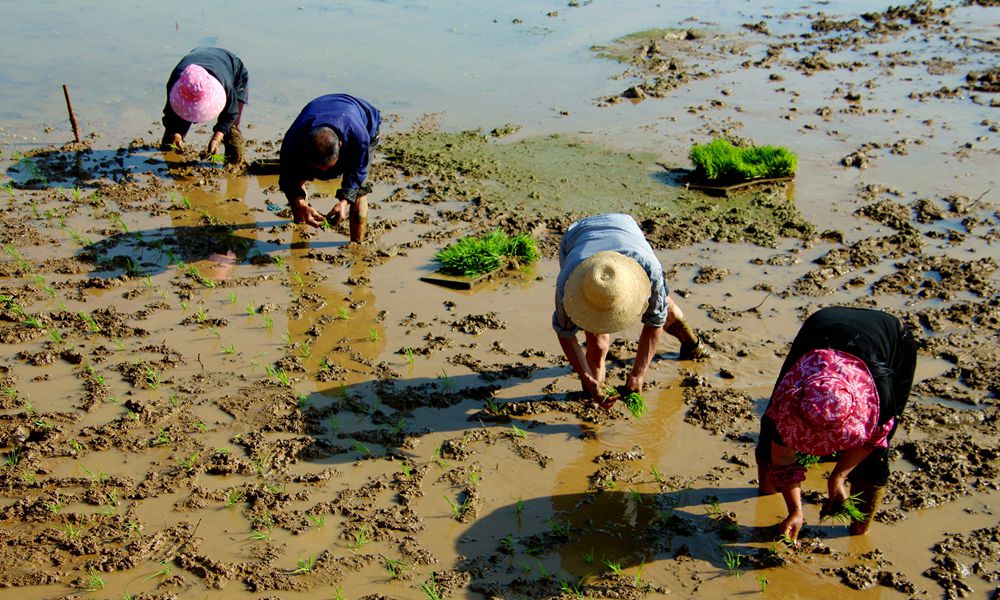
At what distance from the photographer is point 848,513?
4004 millimetres

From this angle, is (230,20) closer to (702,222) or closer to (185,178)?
(185,178)

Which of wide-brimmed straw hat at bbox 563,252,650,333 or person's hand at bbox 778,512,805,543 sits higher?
wide-brimmed straw hat at bbox 563,252,650,333

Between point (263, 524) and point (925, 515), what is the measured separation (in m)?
3.18

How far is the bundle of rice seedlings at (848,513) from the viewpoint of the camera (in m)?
3.92

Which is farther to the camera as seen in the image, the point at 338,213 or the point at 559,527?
the point at 338,213

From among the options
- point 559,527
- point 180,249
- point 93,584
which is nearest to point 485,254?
point 180,249

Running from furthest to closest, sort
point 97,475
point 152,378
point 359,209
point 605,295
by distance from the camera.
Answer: point 359,209, point 152,378, point 97,475, point 605,295

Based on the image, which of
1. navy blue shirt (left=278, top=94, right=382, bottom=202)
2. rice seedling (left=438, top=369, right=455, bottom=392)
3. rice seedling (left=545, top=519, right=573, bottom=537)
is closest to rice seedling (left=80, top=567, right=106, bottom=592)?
rice seedling (left=545, top=519, right=573, bottom=537)

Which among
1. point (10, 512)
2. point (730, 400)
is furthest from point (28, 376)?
point (730, 400)

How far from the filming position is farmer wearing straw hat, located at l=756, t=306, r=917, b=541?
3410 mm

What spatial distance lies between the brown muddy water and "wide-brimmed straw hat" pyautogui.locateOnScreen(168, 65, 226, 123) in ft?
2.17

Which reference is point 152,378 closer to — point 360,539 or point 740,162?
point 360,539

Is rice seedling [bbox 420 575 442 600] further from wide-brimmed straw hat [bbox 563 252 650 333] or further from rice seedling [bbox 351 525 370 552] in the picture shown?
wide-brimmed straw hat [bbox 563 252 650 333]

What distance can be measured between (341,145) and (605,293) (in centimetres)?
293
